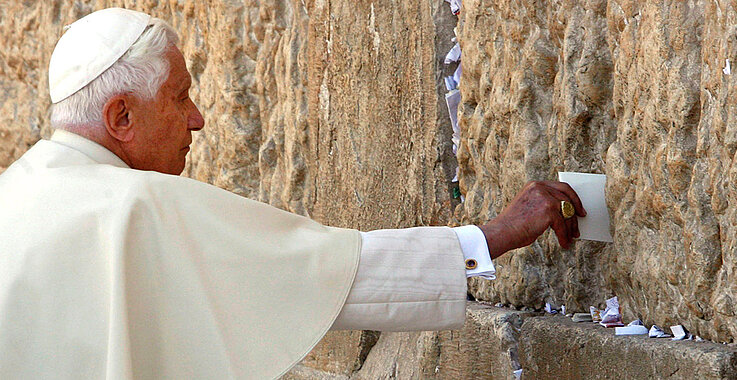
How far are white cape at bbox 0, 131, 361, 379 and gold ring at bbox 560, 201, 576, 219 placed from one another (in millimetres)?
523

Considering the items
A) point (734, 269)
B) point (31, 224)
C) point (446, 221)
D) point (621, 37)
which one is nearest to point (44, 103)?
point (446, 221)

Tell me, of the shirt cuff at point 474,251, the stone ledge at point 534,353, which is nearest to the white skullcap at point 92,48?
the shirt cuff at point 474,251

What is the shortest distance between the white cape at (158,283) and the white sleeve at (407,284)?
1.7 inches

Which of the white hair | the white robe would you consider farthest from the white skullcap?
the white robe

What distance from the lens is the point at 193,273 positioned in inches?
86.9

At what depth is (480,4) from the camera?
3.02m

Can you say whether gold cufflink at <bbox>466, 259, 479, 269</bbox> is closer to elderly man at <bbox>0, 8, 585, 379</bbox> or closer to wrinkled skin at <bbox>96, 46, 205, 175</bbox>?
elderly man at <bbox>0, 8, 585, 379</bbox>

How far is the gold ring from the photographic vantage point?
243cm

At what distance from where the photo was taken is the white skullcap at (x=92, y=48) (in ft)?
8.33

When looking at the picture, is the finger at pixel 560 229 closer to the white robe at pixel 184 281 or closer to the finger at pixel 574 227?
the finger at pixel 574 227

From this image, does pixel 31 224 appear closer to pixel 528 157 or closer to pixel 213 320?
pixel 213 320

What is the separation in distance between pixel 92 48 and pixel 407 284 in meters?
1.02

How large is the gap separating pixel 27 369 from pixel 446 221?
5.36 ft

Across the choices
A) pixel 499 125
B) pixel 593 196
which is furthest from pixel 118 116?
pixel 593 196
